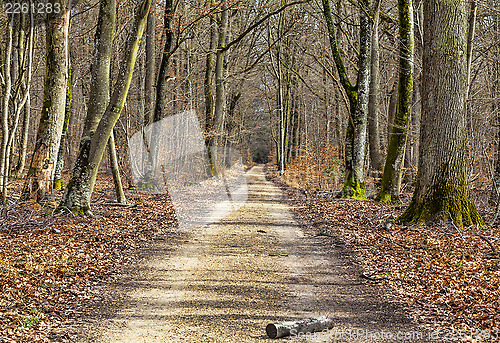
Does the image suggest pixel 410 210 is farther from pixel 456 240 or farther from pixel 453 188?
pixel 456 240

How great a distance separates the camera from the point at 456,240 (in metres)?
7.83

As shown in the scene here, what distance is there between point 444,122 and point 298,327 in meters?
6.77

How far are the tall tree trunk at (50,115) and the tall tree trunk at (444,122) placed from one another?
8.76m

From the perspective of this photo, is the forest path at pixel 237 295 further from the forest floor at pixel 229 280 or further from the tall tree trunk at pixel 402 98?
the tall tree trunk at pixel 402 98

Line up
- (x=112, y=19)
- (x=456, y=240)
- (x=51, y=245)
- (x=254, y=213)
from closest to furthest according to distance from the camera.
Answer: (x=51, y=245)
(x=456, y=240)
(x=112, y=19)
(x=254, y=213)

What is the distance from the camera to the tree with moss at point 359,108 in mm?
14930

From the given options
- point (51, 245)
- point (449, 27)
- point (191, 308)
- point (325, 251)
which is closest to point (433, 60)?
point (449, 27)

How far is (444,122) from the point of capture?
9.27 metres

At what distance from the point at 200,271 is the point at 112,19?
716 centimetres

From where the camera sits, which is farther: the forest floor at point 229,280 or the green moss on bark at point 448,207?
the green moss on bark at point 448,207

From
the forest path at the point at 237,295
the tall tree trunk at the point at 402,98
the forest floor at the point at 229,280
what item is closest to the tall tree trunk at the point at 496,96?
the tall tree trunk at the point at 402,98

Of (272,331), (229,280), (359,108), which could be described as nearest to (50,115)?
(229,280)

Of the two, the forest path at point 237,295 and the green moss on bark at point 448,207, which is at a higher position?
the green moss on bark at point 448,207

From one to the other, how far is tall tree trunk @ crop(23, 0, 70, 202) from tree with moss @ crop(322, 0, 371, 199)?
9555mm
